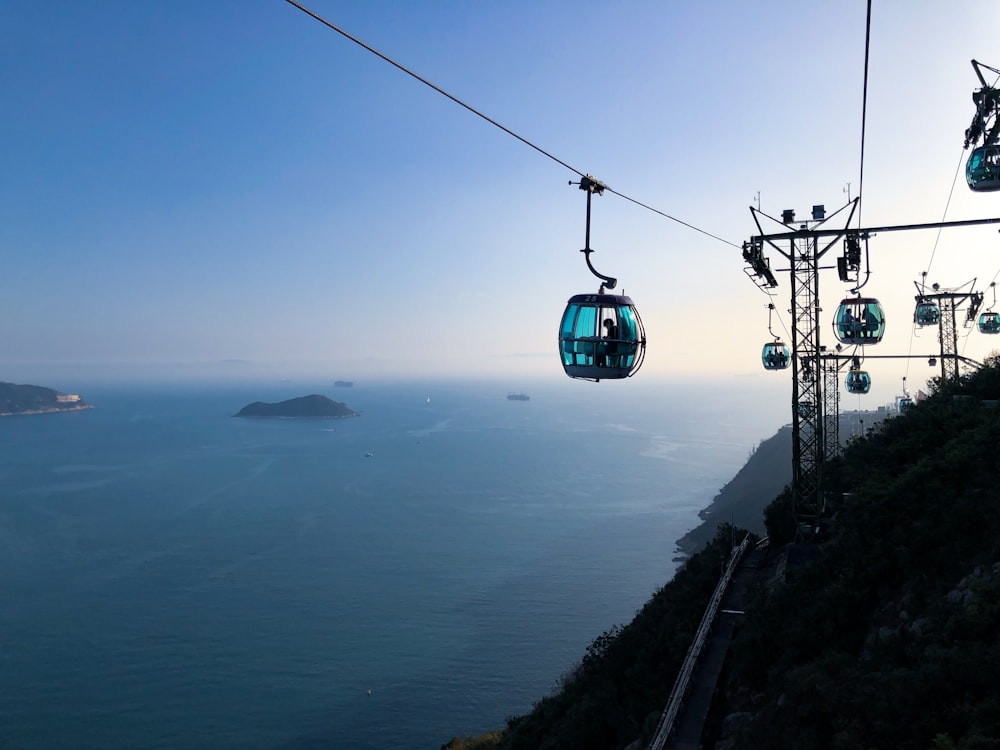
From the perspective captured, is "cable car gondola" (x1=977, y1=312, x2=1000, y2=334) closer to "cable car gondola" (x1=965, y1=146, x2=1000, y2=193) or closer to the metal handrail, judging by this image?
the metal handrail

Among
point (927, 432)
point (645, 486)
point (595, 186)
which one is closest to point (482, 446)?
point (645, 486)

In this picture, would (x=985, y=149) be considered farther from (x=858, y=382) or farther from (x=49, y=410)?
(x=49, y=410)

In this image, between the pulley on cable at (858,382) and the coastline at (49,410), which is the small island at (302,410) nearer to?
the coastline at (49,410)

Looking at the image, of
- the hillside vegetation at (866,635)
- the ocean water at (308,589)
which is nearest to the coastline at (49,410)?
the ocean water at (308,589)

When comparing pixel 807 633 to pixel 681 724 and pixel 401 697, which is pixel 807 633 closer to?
pixel 681 724

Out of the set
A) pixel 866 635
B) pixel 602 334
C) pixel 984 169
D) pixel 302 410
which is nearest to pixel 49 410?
pixel 302 410

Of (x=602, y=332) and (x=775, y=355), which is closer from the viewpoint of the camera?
(x=602, y=332)
